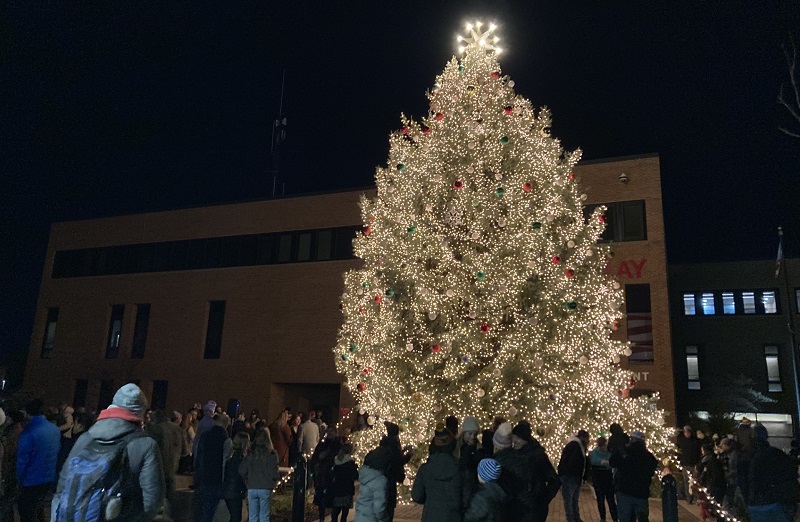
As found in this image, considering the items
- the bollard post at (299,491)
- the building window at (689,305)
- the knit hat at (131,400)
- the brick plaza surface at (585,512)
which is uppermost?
the building window at (689,305)

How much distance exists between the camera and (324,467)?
1001 cm

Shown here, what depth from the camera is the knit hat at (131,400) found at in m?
4.08

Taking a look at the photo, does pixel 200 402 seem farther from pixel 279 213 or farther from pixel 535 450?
pixel 535 450

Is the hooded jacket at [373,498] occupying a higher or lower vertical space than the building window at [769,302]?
lower

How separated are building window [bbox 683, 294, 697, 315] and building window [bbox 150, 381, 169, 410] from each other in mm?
29042

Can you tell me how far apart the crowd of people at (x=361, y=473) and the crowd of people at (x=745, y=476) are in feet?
0.06

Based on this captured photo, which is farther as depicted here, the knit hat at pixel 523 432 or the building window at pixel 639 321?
the building window at pixel 639 321

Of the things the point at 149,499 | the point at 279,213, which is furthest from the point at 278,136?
the point at 149,499

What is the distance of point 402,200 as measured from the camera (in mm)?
14406

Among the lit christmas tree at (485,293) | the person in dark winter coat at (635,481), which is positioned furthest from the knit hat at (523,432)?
the lit christmas tree at (485,293)

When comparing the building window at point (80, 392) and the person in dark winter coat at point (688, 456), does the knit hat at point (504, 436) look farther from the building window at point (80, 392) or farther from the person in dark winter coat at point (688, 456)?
the building window at point (80, 392)

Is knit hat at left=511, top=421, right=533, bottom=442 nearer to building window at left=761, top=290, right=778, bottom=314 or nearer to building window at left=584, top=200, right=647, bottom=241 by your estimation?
building window at left=584, top=200, right=647, bottom=241

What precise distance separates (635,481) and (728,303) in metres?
29.7

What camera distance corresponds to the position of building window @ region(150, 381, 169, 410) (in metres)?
30.8
